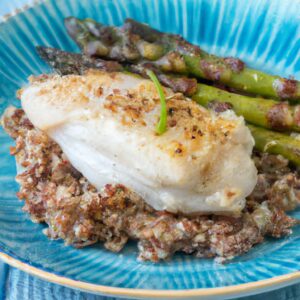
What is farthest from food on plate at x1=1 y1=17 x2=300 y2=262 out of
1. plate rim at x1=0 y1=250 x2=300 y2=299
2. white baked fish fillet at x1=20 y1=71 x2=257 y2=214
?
plate rim at x1=0 y1=250 x2=300 y2=299

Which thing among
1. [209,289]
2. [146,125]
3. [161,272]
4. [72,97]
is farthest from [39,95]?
[209,289]

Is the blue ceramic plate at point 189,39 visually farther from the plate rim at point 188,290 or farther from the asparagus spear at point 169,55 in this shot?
the asparagus spear at point 169,55

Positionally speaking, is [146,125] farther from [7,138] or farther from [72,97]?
[7,138]

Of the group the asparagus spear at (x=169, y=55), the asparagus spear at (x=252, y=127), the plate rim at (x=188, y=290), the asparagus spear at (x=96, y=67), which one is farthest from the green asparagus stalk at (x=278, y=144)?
the plate rim at (x=188, y=290)

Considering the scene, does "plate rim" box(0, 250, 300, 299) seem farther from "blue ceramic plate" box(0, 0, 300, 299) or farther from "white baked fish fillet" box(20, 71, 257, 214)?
"white baked fish fillet" box(20, 71, 257, 214)

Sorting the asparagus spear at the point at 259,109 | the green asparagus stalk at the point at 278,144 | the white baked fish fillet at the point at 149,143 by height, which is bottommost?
the green asparagus stalk at the point at 278,144

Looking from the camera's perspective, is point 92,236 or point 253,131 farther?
point 253,131

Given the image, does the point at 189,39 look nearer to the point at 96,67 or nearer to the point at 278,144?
the point at 96,67
